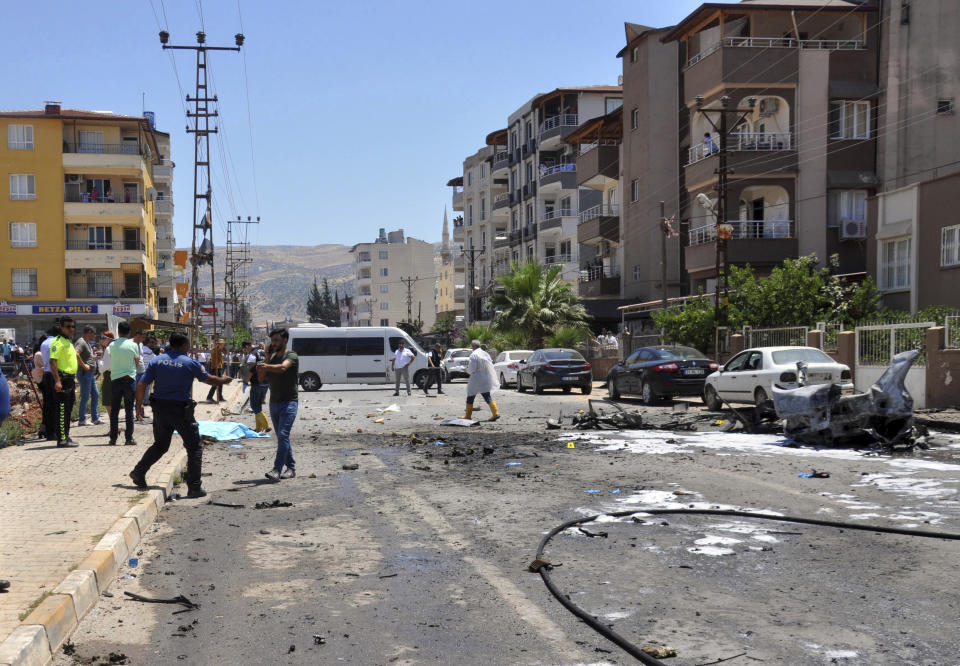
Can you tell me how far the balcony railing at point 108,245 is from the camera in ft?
190

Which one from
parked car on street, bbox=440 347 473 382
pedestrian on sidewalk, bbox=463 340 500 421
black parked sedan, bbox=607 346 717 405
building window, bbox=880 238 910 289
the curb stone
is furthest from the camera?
parked car on street, bbox=440 347 473 382

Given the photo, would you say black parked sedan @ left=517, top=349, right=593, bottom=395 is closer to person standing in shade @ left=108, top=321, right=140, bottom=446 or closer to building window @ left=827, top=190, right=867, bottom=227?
building window @ left=827, top=190, right=867, bottom=227

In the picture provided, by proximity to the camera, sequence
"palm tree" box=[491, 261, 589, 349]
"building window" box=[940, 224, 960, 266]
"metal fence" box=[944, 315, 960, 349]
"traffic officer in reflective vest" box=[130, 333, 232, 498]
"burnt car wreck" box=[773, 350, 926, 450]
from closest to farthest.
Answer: "traffic officer in reflective vest" box=[130, 333, 232, 498] → "burnt car wreck" box=[773, 350, 926, 450] → "metal fence" box=[944, 315, 960, 349] → "building window" box=[940, 224, 960, 266] → "palm tree" box=[491, 261, 589, 349]

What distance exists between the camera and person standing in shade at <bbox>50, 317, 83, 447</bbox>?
43.2 feet

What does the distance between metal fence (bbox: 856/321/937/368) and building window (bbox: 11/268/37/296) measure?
50.4 metres

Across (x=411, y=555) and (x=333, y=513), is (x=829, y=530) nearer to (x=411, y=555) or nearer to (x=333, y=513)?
(x=411, y=555)

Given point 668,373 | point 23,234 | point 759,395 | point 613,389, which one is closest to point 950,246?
point 668,373

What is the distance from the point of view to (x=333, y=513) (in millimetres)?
8438

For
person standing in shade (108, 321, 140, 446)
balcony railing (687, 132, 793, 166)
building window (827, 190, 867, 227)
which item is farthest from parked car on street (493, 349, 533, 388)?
person standing in shade (108, 321, 140, 446)

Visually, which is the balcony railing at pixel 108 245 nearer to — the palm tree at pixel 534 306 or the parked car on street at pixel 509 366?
the palm tree at pixel 534 306

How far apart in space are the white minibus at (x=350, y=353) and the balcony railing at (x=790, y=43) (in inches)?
665

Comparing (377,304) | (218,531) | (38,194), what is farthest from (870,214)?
(377,304)

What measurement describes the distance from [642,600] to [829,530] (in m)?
2.56

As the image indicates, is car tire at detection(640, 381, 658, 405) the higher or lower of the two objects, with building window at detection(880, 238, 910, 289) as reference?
lower
